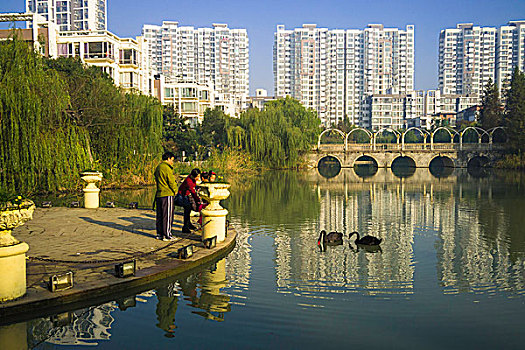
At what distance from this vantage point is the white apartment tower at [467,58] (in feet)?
490

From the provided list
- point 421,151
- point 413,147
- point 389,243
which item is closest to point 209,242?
point 389,243

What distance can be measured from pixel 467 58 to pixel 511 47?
1181cm

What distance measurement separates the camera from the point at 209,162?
41.2 m

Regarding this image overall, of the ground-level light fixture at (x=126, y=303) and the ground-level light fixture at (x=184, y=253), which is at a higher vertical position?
the ground-level light fixture at (x=184, y=253)

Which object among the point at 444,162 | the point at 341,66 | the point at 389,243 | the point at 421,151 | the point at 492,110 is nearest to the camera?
the point at 389,243

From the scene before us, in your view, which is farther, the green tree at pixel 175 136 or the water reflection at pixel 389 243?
the green tree at pixel 175 136

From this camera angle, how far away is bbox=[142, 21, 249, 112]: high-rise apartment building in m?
141

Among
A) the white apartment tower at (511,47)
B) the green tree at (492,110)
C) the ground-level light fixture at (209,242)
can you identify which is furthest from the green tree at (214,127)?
the white apartment tower at (511,47)

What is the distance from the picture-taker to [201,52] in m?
142

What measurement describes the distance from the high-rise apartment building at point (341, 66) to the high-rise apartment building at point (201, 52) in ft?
43.3

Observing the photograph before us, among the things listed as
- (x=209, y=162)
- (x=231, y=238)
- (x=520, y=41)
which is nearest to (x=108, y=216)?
(x=231, y=238)

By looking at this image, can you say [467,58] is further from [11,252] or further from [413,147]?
[11,252]

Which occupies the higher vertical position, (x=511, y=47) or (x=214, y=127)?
(x=511, y=47)

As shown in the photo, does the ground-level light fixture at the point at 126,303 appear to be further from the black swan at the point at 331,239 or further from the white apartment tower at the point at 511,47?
the white apartment tower at the point at 511,47
